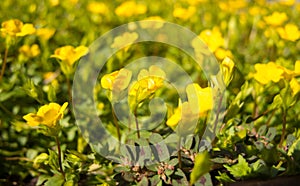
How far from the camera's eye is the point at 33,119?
1.15m

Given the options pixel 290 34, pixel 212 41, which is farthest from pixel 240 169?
pixel 290 34

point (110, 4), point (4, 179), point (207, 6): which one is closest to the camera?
point (4, 179)

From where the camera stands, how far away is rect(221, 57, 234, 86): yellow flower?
1304 mm

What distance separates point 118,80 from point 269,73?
50cm

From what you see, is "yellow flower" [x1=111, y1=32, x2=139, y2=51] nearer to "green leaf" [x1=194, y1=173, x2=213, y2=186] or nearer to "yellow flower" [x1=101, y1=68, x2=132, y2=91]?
"yellow flower" [x1=101, y1=68, x2=132, y2=91]

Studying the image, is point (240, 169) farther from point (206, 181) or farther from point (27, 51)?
point (27, 51)

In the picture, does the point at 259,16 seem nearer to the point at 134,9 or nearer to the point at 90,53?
the point at 134,9

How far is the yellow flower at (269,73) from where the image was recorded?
4.59 ft

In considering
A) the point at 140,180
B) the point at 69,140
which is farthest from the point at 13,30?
the point at 140,180

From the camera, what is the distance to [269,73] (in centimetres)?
144

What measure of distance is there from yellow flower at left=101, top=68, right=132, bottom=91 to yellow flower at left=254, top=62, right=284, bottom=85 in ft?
1.54

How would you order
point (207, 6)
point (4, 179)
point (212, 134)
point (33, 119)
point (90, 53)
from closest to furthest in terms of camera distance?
point (33, 119)
point (212, 134)
point (4, 179)
point (90, 53)
point (207, 6)

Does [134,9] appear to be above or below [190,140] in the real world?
above

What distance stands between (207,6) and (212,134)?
2165mm
